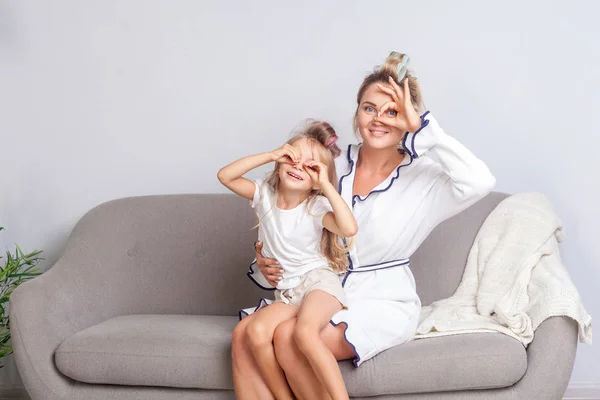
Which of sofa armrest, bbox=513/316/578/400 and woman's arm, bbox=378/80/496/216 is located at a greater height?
woman's arm, bbox=378/80/496/216

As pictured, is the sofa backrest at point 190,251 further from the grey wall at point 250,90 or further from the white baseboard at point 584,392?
the white baseboard at point 584,392

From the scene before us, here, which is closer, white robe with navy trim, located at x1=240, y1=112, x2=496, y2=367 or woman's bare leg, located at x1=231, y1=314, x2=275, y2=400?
woman's bare leg, located at x1=231, y1=314, x2=275, y2=400

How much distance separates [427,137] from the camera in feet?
8.11

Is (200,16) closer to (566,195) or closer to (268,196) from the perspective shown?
(268,196)

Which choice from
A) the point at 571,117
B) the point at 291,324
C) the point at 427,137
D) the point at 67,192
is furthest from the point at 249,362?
the point at 571,117

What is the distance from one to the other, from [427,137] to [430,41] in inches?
37.7

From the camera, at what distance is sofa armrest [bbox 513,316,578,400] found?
237cm

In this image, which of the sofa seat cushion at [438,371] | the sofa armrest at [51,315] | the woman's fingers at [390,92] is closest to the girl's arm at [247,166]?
the woman's fingers at [390,92]

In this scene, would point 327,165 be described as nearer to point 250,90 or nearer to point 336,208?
point 336,208

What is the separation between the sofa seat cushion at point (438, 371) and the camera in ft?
7.70

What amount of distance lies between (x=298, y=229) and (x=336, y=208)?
0.57 feet

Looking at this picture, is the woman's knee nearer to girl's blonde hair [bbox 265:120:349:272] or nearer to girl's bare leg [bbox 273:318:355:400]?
girl's bare leg [bbox 273:318:355:400]

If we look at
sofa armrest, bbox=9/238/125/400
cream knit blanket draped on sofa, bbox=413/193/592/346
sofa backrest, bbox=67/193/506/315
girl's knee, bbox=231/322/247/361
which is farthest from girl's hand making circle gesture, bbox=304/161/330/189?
sofa armrest, bbox=9/238/125/400

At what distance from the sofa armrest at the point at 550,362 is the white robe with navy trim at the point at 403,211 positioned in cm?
38
